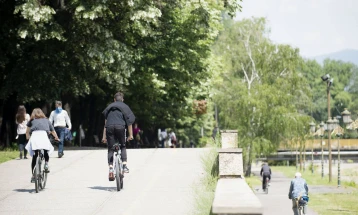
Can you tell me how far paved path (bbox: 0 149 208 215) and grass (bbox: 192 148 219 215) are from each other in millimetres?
324

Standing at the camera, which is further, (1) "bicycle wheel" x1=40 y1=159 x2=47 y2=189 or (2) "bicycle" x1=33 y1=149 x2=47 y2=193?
(1) "bicycle wheel" x1=40 y1=159 x2=47 y2=189

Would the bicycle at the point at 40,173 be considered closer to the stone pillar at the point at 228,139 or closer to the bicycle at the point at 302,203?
the stone pillar at the point at 228,139

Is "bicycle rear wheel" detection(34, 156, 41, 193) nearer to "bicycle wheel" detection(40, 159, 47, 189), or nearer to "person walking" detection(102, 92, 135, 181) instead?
"bicycle wheel" detection(40, 159, 47, 189)

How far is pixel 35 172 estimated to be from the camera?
16.1m

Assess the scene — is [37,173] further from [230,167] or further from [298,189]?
[298,189]

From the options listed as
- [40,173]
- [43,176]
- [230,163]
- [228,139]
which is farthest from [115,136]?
[230,163]

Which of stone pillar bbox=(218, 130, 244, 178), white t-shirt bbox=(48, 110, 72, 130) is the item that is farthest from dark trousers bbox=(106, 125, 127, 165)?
white t-shirt bbox=(48, 110, 72, 130)

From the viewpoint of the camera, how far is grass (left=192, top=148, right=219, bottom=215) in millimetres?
12172

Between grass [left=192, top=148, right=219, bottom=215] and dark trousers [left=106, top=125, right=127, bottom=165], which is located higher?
dark trousers [left=106, top=125, right=127, bottom=165]

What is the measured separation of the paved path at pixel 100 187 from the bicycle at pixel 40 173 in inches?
7.4

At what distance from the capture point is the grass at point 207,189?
12.2 meters

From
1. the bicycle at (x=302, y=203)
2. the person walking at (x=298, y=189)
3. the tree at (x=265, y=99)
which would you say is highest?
the tree at (x=265, y=99)

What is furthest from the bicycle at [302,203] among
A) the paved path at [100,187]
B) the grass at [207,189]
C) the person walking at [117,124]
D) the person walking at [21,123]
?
the person walking at [117,124]

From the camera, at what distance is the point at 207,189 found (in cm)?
1457
